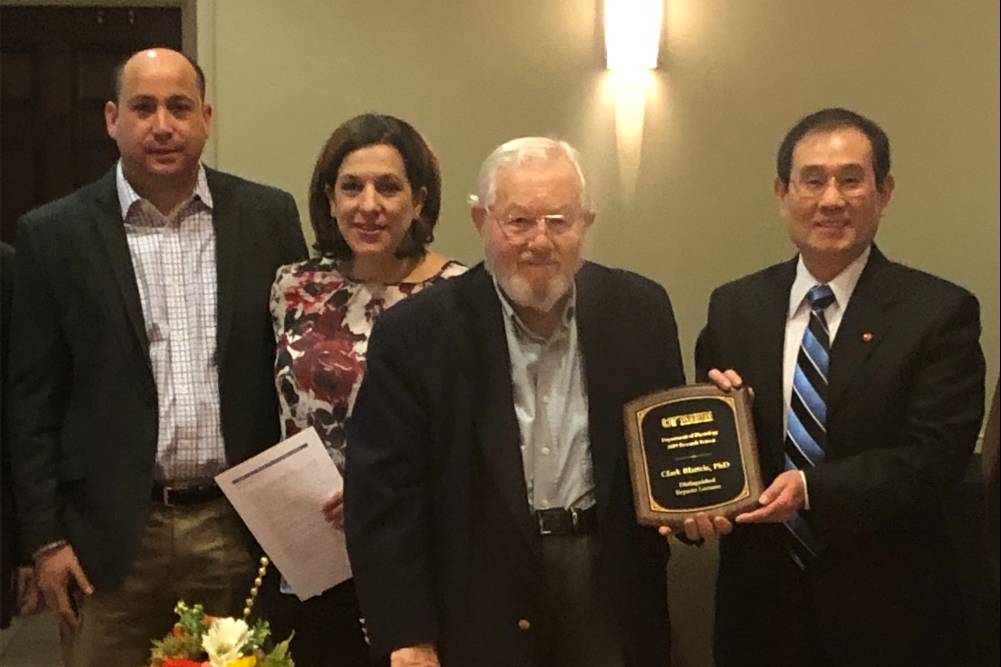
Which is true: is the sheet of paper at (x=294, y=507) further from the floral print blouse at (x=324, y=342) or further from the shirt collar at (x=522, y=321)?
the shirt collar at (x=522, y=321)

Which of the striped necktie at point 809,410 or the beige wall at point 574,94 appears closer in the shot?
the striped necktie at point 809,410

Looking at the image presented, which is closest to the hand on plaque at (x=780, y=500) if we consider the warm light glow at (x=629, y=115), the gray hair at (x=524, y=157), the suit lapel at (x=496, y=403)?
the suit lapel at (x=496, y=403)

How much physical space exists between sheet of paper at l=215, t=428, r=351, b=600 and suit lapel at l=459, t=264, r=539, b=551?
0.42 metres

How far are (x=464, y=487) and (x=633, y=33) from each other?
5.06 feet

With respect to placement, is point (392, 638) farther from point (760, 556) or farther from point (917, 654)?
point (917, 654)

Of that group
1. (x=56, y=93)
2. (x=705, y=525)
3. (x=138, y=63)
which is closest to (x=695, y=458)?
(x=705, y=525)

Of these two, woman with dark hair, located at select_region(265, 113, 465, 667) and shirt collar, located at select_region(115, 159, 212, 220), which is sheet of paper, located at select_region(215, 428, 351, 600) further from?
shirt collar, located at select_region(115, 159, 212, 220)

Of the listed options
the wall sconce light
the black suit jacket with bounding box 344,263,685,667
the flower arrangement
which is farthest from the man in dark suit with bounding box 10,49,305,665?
the wall sconce light

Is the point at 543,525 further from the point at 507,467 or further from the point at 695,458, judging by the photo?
the point at 695,458

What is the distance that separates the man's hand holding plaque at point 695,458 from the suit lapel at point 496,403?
0.59 feet

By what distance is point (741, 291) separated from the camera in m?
1.96

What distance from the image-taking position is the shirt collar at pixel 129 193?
2.03 m

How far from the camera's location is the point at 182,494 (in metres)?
2.04

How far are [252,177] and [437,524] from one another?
152cm
